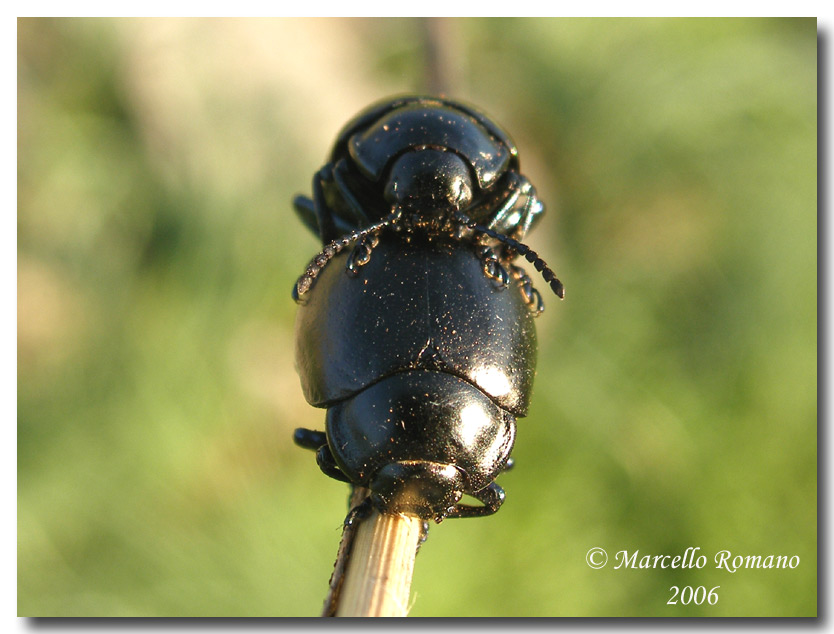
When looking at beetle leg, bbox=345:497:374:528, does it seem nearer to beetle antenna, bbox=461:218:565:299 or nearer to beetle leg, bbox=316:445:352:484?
beetle leg, bbox=316:445:352:484

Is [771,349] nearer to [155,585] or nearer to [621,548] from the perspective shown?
[621,548]

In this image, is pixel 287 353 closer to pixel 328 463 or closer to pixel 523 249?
pixel 328 463

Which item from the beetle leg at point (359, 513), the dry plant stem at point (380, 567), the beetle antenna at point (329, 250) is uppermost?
the beetle antenna at point (329, 250)

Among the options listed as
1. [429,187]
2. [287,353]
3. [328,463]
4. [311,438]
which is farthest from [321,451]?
[287,353]

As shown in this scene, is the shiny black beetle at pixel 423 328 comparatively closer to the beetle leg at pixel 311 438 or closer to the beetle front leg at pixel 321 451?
the beetle front leg at pixel 321 451

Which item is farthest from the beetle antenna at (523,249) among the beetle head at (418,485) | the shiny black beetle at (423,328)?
the beetle head at (418,485)

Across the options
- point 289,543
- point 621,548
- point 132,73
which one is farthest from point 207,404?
point 621,548
